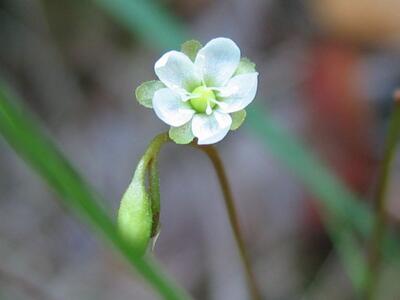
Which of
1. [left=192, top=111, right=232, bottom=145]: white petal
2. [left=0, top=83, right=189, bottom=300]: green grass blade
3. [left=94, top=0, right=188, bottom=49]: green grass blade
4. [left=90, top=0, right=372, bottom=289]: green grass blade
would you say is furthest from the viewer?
[left=94, top=0, right=188, bottom=49]: green grass blade

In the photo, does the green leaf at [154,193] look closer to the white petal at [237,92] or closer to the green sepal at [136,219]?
the green sepal at [136,219]

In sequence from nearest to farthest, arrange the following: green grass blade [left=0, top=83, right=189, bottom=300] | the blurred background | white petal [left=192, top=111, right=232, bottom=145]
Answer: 1. green grass blade [left=0, top=83, right=189, bottom=300]
2. white petal [left=192, top=111, right=232, bottom=145]
3. the blurred background

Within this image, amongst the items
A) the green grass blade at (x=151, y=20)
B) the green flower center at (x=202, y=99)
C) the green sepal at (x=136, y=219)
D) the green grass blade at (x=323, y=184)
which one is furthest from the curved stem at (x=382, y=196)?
the green grass blade at (x=151, y=20)

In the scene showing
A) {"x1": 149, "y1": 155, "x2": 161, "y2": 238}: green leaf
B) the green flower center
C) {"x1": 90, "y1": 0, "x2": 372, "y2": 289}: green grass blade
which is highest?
{"x1": 90, "y1": 0, "x2": 372, "y2": 289}: green grass blade

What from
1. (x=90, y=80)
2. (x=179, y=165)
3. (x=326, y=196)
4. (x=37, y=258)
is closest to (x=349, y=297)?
(x=326, y=196)

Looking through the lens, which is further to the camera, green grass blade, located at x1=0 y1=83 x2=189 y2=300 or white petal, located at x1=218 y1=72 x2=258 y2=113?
white petal, located at x1=218 y1=72 x2=258 y2=113

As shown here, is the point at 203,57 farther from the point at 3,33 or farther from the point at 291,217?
the point at 3,33

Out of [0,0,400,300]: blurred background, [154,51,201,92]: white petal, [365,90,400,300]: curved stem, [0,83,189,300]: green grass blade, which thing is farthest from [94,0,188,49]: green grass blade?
[0,83,189,300]: green grass blade

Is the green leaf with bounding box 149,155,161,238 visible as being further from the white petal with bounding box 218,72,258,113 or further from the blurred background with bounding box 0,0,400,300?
the blurred background with bounding box 0,0,400,300
